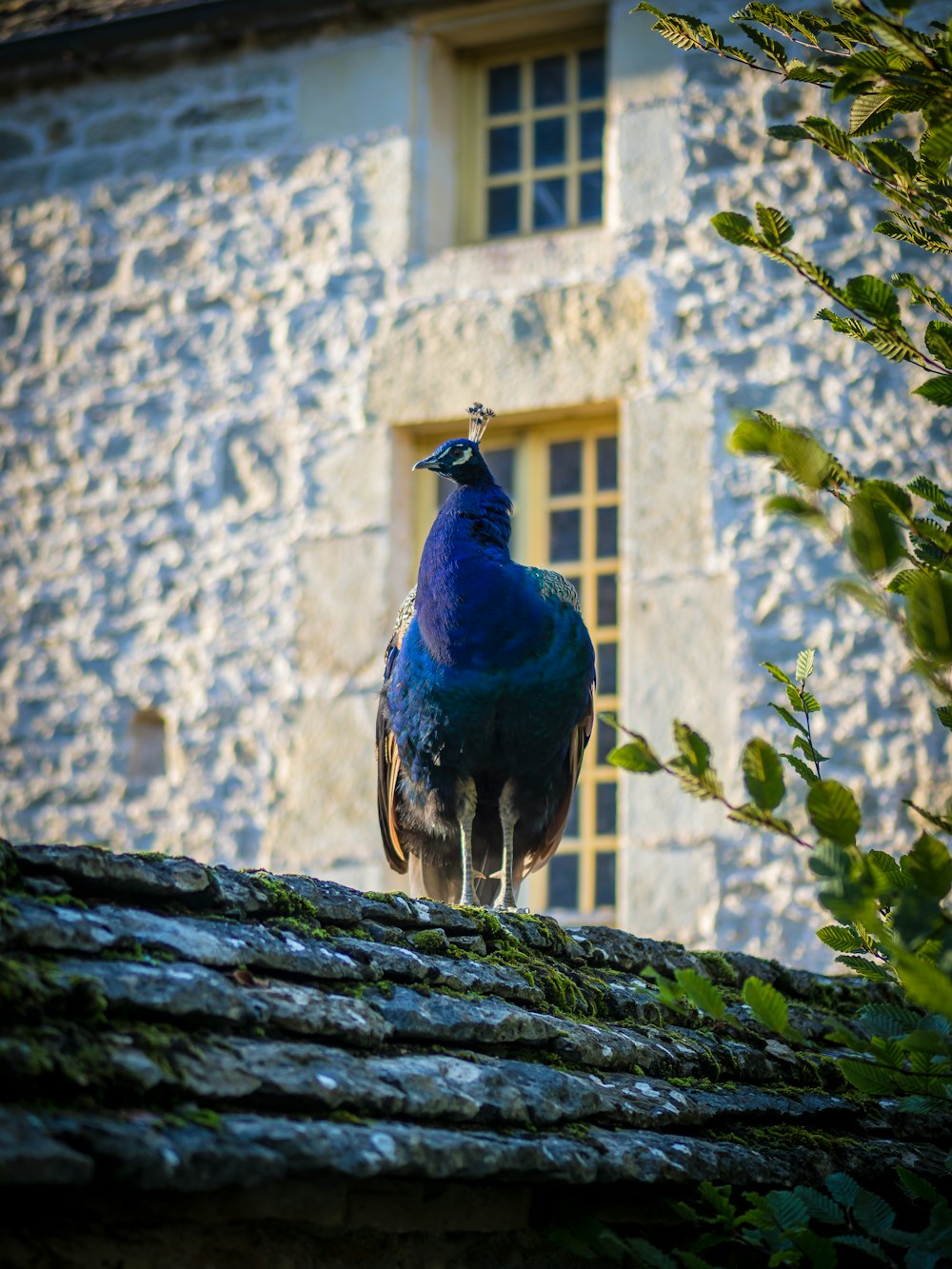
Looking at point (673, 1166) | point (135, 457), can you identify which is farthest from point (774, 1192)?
point (135, 457)

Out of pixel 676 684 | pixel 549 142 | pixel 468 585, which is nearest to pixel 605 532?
pixel 676 684

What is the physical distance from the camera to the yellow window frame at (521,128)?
8.21m

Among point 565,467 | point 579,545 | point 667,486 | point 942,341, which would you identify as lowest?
point 942,341

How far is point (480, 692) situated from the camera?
4574 millimetres

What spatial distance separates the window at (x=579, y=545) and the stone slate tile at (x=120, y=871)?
16.1 ft

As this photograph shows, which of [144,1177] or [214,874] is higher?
[214,874]

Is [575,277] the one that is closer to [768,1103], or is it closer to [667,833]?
[667,833]

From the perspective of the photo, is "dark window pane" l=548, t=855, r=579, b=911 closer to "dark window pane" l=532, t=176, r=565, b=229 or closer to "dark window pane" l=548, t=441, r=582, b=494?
"dark window pane" l=548, t=441, r=582, b=494

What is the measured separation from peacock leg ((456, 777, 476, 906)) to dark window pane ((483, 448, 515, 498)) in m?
3.29

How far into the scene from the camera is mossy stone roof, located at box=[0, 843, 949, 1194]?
6.70 feet

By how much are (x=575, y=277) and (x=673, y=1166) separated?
5533 mm

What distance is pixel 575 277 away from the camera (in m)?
7.75

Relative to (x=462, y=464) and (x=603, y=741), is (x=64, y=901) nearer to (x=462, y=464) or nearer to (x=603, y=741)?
(x=462, y=464)

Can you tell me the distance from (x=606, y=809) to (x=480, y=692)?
3.18 metres
